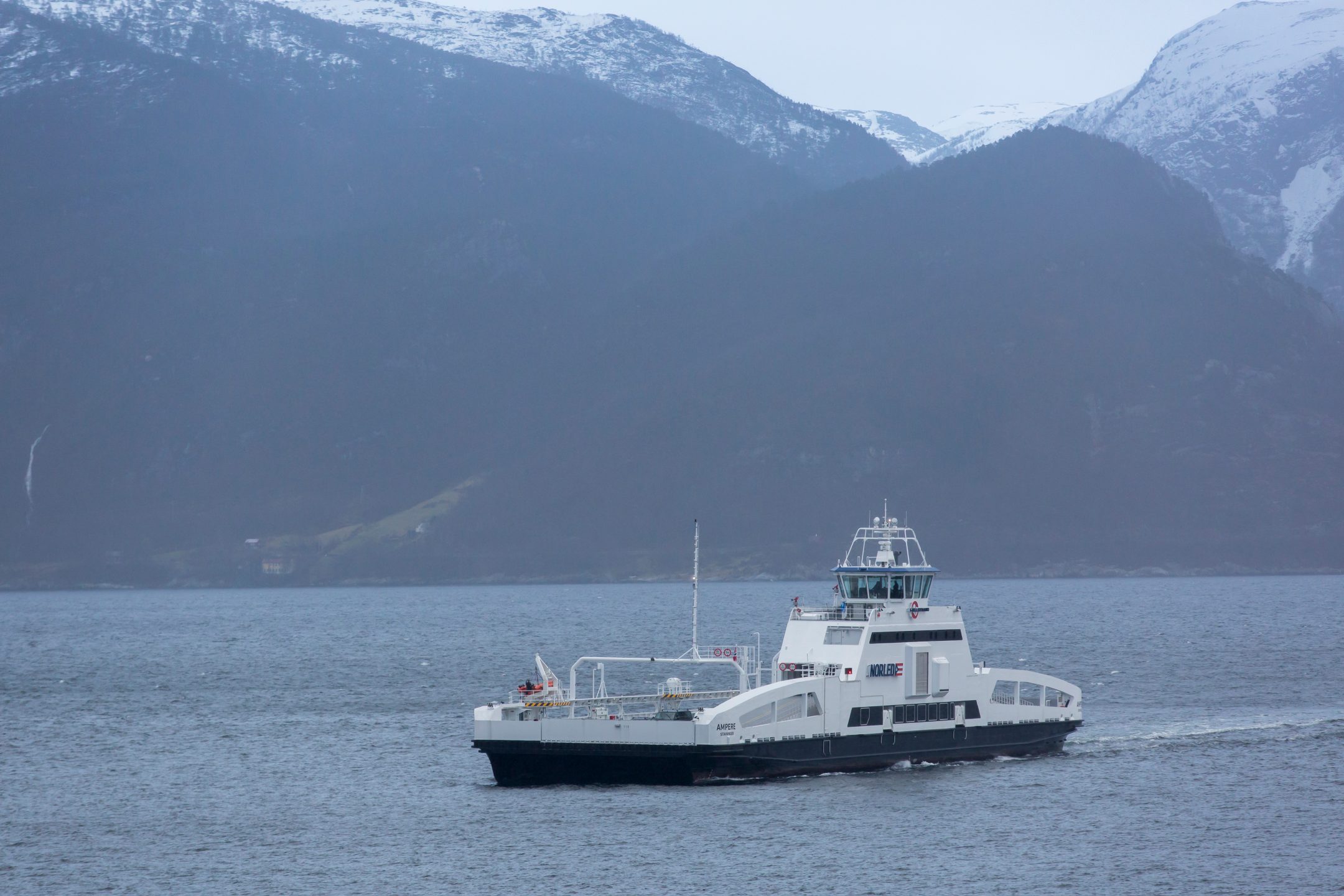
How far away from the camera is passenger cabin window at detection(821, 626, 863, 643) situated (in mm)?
81438

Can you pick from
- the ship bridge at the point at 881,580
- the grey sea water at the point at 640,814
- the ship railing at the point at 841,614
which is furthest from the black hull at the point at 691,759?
the ship bridge at the point at 881,580

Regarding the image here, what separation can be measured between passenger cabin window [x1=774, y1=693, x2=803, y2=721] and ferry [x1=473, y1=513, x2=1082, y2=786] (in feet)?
0.18

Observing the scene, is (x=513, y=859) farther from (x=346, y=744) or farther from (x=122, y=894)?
(x=346, y=744)

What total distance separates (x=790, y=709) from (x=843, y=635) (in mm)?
5941

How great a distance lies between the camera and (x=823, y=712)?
7831 centimetres

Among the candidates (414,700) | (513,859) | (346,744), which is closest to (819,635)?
(513,859)

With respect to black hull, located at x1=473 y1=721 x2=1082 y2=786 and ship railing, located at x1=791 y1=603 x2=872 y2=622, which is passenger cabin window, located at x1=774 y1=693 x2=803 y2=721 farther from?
ship railing, located at x1=791 y1=603 x2=872 y2=622

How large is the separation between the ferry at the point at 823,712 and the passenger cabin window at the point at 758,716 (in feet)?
0.18

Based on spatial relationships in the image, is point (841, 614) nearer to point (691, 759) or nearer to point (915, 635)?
point (915, 635)

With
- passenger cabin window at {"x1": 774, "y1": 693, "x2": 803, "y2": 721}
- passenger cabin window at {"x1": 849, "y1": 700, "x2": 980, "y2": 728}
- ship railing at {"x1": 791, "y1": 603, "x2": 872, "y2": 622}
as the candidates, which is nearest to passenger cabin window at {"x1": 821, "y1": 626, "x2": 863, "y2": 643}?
ship railing at {"x1": 791, "y1": 603, "x2": 872, "y2": 622}

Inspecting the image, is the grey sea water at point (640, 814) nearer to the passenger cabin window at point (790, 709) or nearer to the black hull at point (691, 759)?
the black hull at point (691, 759)

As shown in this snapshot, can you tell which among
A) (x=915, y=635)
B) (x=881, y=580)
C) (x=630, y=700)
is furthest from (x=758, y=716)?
(x=881, y=580)

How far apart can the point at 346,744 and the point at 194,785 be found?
1389cm

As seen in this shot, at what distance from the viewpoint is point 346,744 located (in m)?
99.8
